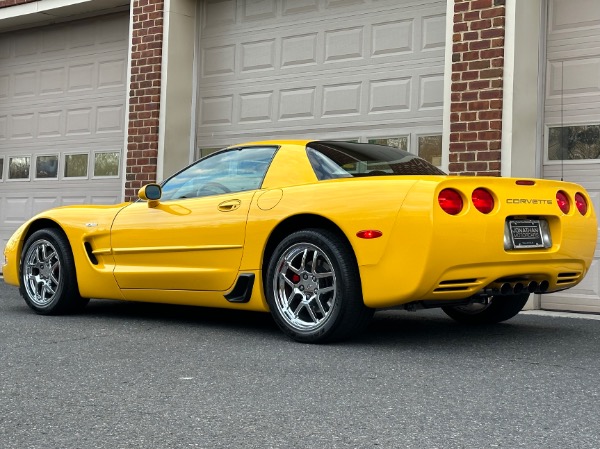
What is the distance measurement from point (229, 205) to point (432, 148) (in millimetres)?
3562

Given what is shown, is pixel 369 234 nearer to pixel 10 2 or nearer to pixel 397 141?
pixel 397 141

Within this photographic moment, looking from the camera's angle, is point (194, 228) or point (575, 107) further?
point (575, 107)

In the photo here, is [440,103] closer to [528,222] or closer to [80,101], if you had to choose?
[528,222]

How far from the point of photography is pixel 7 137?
44.7ft

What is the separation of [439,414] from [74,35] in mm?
10326

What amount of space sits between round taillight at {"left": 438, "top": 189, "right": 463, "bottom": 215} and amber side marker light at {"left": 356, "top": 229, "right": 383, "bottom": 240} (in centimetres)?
39

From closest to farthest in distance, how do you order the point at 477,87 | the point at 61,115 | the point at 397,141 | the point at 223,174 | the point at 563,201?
the point at 563,201, the point at 223,174, the point at 477,87, the point at 397,141, the point at 61,115

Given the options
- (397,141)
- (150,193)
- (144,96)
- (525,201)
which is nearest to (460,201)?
(525,201)

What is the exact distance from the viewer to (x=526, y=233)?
5406mm

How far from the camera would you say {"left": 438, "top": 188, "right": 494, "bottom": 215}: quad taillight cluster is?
509 centimetres

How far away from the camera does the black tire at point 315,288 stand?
5340 millimetres

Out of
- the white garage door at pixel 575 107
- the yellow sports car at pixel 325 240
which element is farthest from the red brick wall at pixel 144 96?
the white garage door at pixel 575 107

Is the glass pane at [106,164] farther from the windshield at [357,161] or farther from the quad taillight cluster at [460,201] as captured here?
the quad taillight cluster at [460,201]

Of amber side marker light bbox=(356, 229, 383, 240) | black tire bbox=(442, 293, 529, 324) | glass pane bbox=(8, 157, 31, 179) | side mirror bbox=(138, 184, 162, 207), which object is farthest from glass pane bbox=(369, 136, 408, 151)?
glass pane bbox=(8, 157, 31, 179)
